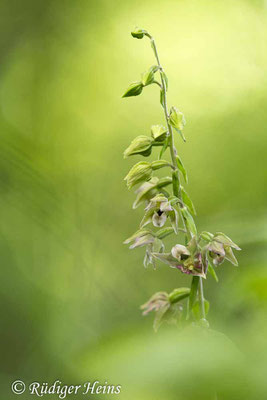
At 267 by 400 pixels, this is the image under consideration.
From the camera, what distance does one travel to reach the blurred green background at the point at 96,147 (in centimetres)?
390

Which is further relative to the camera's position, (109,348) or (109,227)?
(109,227)

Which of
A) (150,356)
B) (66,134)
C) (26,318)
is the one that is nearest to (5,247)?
(26,318)

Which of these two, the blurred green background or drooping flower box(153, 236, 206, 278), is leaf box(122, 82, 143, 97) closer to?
drooping flower box(153, 236, 206, 278)

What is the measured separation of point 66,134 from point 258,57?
76.3 inches

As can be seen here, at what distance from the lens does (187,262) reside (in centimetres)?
140

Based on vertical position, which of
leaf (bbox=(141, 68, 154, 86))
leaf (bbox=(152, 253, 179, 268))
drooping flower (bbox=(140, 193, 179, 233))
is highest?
leaf (bbox=(141, 68, 154, 86))

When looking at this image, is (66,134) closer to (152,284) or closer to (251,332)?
(152,284)

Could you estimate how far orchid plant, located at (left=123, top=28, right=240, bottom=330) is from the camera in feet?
4.69

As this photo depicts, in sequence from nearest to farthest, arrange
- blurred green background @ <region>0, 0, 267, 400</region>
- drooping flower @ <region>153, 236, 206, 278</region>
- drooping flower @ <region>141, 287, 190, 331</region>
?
drooping flower @ <region>153, 236, 206, 278</region>
drooping flower @ <region>141, 287, 190, 331</region>
blurred green background @ <region>0, 0, 267, 400</region>

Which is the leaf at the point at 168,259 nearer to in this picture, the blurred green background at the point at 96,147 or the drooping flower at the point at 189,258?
the drooping flower at the point at 189,258
